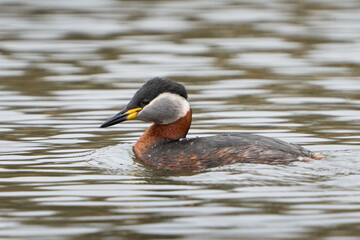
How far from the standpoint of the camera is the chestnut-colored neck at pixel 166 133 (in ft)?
37.2

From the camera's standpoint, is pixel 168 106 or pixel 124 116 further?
pixel 124 116

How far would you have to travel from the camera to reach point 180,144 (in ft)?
36.0

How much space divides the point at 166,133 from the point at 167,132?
0.06 ft

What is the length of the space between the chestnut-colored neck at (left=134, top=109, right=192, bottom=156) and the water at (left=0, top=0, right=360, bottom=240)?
0.24 meters

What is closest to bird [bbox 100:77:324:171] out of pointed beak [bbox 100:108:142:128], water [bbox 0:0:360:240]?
pointed beak [bbox 100:108:142:128]

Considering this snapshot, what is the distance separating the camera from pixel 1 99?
51.0 ft

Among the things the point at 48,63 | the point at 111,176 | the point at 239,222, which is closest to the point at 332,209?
the point at 239,222

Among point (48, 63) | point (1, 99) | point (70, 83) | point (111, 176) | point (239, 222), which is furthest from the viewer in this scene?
point (48, 63)

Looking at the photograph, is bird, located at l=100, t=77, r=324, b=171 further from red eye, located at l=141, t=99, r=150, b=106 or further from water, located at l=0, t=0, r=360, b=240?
water, located at l=0, t=0, r=360, b=240

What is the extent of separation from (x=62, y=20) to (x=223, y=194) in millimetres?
15790

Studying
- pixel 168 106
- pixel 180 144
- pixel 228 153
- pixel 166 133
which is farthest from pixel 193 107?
pixel 228 153

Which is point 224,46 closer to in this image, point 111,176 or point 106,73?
point 106,73

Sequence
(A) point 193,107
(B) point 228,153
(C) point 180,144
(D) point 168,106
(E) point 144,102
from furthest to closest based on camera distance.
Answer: (A) point 193,107
(E) point 144,102
(D) point 168,106
(C) point 180,144
(B) point 228,153

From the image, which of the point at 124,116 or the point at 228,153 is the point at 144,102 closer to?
the point at 124,116
